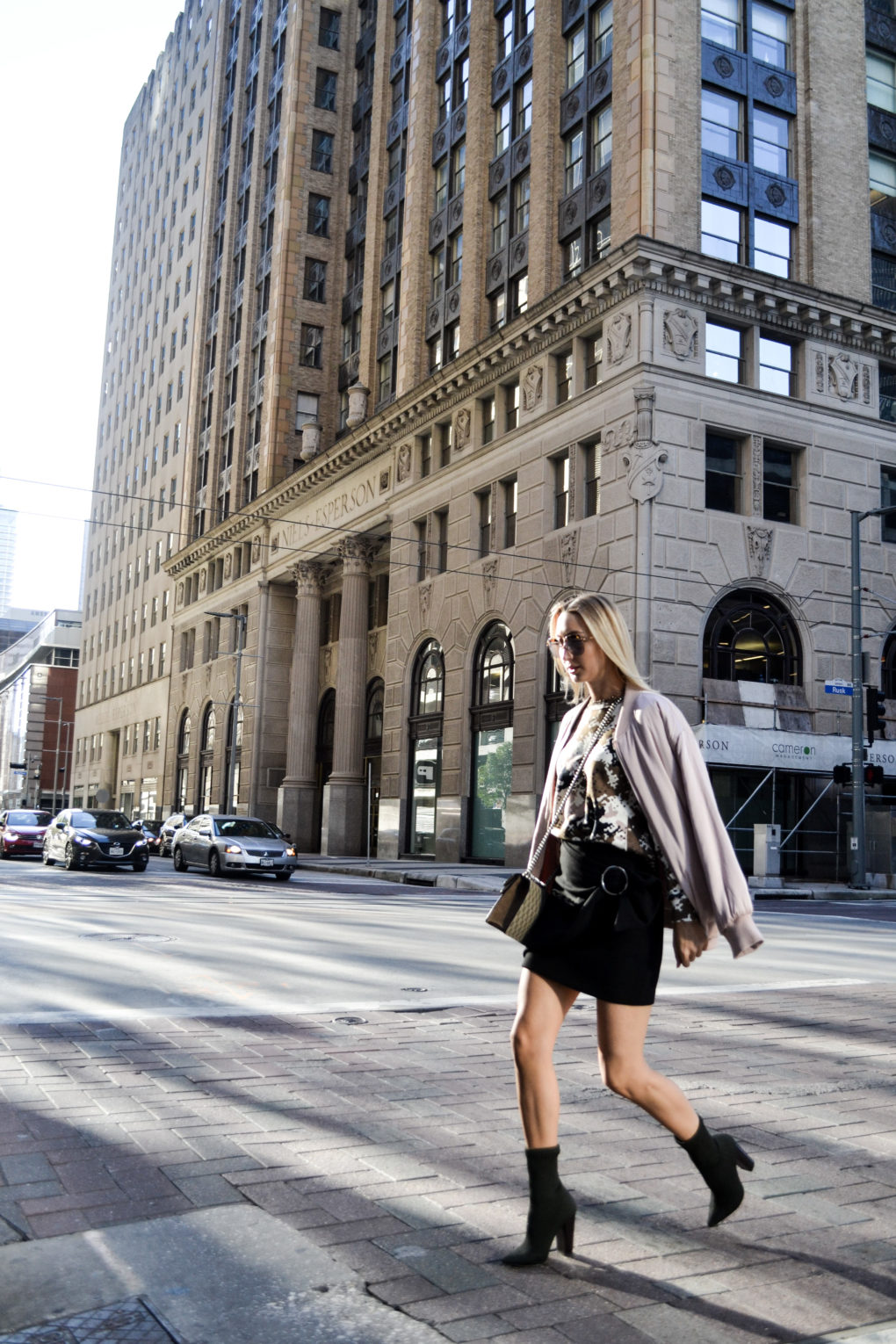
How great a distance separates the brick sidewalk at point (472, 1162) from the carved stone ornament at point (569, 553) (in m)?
24.9

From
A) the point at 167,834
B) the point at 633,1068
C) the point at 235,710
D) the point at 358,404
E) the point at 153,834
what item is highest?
the point at 358,404

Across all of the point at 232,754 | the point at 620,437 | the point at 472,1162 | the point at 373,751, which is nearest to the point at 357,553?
the point at 373,751

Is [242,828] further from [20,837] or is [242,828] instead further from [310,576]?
[310,576]

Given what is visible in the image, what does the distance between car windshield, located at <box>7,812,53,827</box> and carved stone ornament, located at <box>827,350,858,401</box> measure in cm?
2708

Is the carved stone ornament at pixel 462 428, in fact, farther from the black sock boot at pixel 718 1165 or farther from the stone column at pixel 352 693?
the black sock boot at pixel 718 1165

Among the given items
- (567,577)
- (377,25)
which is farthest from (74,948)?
(377,25)

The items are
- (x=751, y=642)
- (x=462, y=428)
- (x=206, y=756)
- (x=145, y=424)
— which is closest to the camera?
(x=751, y=642)

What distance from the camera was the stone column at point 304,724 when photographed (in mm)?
48406

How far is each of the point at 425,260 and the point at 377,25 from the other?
1403 cm

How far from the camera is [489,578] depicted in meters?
35.3

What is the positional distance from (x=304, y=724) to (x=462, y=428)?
16.4 m

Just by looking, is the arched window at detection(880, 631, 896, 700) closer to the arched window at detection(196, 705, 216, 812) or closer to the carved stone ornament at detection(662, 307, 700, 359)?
the carved stone ornament at detection(662, 307, 700, 359)

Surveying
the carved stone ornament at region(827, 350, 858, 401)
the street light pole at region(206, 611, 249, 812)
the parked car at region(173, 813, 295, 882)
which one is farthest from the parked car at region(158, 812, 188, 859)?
the carved stone ornament at region(827, 350, 858, 401)

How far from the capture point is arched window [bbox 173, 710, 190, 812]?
209ft
